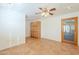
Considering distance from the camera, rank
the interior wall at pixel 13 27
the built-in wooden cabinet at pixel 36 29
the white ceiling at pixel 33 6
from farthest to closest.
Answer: the built-in wooden cabinet at pixel 36 29, the interior wall at pixel 13 27, the white ceiling at pixel 33 6

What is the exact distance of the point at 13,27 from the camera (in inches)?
74.0

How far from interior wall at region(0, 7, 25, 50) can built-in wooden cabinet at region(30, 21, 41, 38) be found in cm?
34

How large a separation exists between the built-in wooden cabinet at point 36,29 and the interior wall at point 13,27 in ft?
1.12

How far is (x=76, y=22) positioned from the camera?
2.23 m

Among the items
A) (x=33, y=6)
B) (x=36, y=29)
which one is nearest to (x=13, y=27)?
(x=33, y=6)

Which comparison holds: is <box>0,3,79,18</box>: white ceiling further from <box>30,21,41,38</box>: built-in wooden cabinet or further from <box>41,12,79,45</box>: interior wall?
<box>41,12,79,45</box>: interior wall

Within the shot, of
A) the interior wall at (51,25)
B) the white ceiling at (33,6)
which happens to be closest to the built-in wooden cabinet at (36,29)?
the interior wall at (51,25)

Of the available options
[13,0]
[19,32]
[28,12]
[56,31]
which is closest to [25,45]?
[19,32]

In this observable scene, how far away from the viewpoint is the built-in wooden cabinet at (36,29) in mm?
2367

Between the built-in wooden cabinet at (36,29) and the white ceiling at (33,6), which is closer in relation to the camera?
the white ceiling at (33,6)

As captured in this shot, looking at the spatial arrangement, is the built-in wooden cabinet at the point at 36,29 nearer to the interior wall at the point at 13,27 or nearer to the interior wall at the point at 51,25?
the interior wall at the point at 51,25
